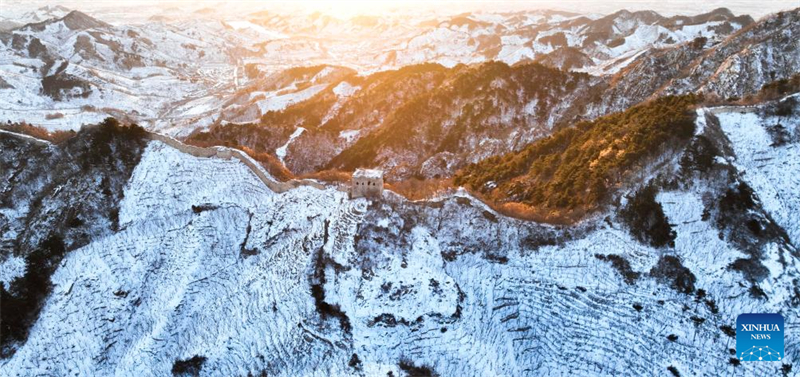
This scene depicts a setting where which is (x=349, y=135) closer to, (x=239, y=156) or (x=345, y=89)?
(x=345, y=89)

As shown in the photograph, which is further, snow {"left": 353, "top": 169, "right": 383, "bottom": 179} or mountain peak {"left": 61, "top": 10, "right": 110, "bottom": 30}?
mountain peak {"left": 61, "top": 10, "right": 110, "bottom": 30}

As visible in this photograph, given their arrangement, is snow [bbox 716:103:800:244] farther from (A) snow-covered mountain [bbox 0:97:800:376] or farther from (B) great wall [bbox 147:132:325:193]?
(B) great wall [bbox 147:132:325:193]

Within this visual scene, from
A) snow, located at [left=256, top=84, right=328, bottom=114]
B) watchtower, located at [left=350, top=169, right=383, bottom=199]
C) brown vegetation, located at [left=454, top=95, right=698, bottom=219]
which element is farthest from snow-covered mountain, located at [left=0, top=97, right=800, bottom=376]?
snow, located at [left=256, top=84, right=328, bottom=114]

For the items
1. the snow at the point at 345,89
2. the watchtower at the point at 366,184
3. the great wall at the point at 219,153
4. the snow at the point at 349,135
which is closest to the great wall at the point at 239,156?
the great wall at the point at 219,153

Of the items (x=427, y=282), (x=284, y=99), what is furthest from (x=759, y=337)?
(x=284, y=99)

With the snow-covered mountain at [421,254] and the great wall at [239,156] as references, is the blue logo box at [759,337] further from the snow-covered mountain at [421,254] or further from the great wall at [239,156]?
the great wall at [239,156]

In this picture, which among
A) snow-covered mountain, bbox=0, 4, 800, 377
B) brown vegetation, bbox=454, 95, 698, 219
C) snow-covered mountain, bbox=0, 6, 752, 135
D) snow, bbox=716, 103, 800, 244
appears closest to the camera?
snow-covered mountain, bbox=0, 4, 800, 377

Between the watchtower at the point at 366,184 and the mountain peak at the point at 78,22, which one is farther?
the mountain peak at the point at 78,22
